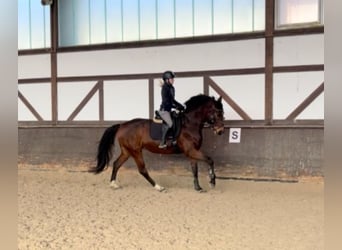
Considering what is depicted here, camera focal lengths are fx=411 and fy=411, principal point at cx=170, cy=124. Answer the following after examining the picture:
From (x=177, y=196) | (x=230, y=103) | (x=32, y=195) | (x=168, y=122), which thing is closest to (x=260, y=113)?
(x=230, y=103)

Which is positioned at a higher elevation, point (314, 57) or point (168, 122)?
point (314, 57)

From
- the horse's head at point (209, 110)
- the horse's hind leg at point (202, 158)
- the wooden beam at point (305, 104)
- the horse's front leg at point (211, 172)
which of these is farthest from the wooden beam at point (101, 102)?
the wooden beam at point (305, 104)

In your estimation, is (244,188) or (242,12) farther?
(242,12)

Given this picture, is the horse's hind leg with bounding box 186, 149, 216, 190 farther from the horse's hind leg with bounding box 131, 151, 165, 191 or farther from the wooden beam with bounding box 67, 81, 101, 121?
the wooden beam with bounding box 67, 81, 101, 121

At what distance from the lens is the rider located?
17.7 feet

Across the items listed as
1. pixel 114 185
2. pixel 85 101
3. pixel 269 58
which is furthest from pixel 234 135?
pixel 85 101

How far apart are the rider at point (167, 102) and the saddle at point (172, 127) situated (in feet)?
0.20

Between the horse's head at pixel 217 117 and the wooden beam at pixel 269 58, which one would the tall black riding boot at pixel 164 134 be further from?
the wooden beam at pixel 269 58

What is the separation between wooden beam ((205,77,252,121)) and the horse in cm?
59

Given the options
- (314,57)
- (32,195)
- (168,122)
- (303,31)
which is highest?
(303,31)

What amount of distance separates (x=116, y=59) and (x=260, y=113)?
2.60 metres

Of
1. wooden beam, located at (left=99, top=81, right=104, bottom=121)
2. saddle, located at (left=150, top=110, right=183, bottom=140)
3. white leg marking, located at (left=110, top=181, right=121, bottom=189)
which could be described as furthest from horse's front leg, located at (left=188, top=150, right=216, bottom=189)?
wooden beam, located at (left=99, top=81, right=104, bottom=121)

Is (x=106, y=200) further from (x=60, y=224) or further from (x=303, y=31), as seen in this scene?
(x=303, y=31)

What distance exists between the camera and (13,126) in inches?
29.5
